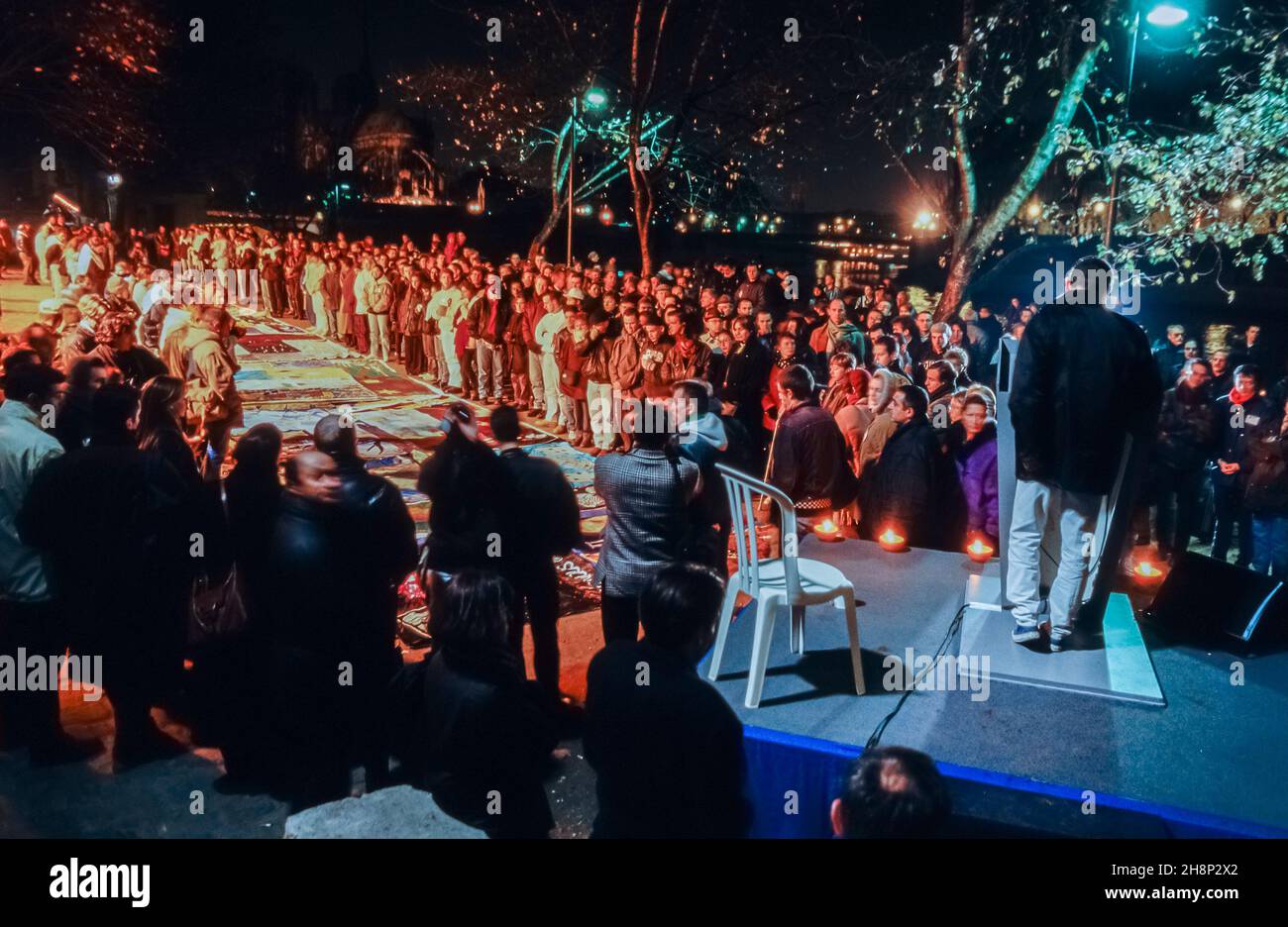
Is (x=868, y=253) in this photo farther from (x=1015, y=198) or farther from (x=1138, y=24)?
(x=1138, y=24)

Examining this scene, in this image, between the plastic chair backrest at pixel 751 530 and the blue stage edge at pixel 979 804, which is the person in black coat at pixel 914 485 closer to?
the plastic chair backrest at pixel 751 530

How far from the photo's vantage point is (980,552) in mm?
5715

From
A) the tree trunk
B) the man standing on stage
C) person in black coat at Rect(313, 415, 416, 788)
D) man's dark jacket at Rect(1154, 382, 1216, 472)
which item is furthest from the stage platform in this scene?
the tree trunk

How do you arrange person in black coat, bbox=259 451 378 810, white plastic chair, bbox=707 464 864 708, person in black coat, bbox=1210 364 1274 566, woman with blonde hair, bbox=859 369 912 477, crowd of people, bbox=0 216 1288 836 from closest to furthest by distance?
crowd of people, bbox=0 216 1288 836 < person in black coat, bbox=259 451 378 810 < white plastic chair, bbox=707 464 864 708 < woman with blonde hair, bbox=859 369 912 477 < person in black coat, bbox=1210 364 1274 566

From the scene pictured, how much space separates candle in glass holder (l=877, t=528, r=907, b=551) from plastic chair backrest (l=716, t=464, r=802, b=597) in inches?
75.1

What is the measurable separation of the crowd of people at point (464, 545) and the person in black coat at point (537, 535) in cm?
1

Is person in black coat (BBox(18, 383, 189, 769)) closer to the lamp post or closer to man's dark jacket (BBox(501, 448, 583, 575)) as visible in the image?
man's dark jacket (BBox(501, 448, 583, 575))

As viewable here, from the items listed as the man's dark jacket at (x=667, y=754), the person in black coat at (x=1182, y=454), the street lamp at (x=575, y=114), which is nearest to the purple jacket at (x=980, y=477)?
the person in black coat at (x=1182, y=454)

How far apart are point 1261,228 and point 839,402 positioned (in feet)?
14.6

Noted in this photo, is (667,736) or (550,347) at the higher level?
(550,347)

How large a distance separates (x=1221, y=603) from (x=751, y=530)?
2546 millimetres

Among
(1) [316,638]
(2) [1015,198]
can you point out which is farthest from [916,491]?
(2) [1015,198]

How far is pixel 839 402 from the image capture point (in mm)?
7121

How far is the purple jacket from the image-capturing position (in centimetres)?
583
